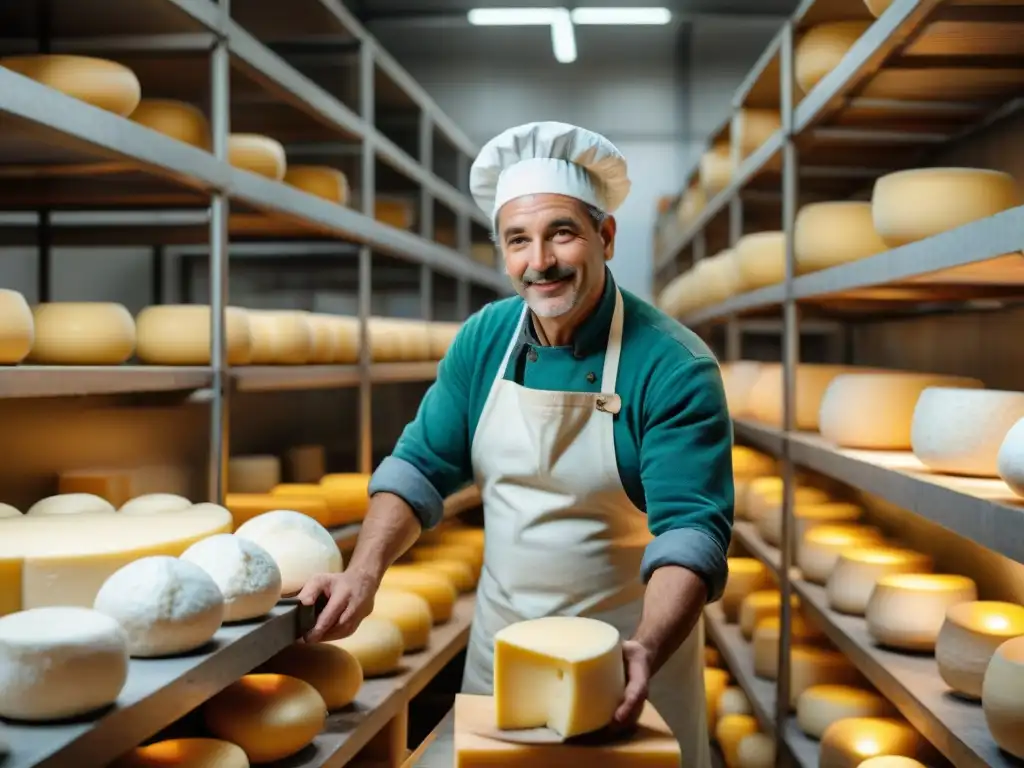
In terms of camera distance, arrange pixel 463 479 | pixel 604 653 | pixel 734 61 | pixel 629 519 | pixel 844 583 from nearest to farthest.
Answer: pixel 604 653
pixel 629 519
pixel 463 479
pixel 844 583
pixel 734 61

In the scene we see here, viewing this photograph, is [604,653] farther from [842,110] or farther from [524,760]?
[842,110]

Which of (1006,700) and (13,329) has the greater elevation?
(13,329)

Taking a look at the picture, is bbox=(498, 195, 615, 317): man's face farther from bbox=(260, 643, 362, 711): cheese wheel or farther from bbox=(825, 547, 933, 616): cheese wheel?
bbox=(825, 547, 933, 616): cheese wheel

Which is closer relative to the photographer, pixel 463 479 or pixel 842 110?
pixel 463 479

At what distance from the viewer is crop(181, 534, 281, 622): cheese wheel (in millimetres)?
1267

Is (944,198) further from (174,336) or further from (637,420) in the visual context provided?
(174,336)

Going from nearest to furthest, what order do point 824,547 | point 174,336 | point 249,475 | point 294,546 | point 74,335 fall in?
point 294,546, point 74,335, point 174,336, point 824,547, point 249,475

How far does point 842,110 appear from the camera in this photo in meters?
2.58

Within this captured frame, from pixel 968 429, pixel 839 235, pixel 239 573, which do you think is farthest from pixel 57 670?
pixel 839 235

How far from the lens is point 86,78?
74.4 inches

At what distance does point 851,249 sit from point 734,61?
4.41 metres

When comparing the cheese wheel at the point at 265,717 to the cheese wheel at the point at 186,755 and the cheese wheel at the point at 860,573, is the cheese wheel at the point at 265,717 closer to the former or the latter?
the cheese wheel at the point at 186,755

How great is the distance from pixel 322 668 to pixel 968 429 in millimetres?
1191

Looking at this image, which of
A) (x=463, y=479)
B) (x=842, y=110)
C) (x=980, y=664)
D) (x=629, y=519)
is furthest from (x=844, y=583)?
(x=842, y=110)
